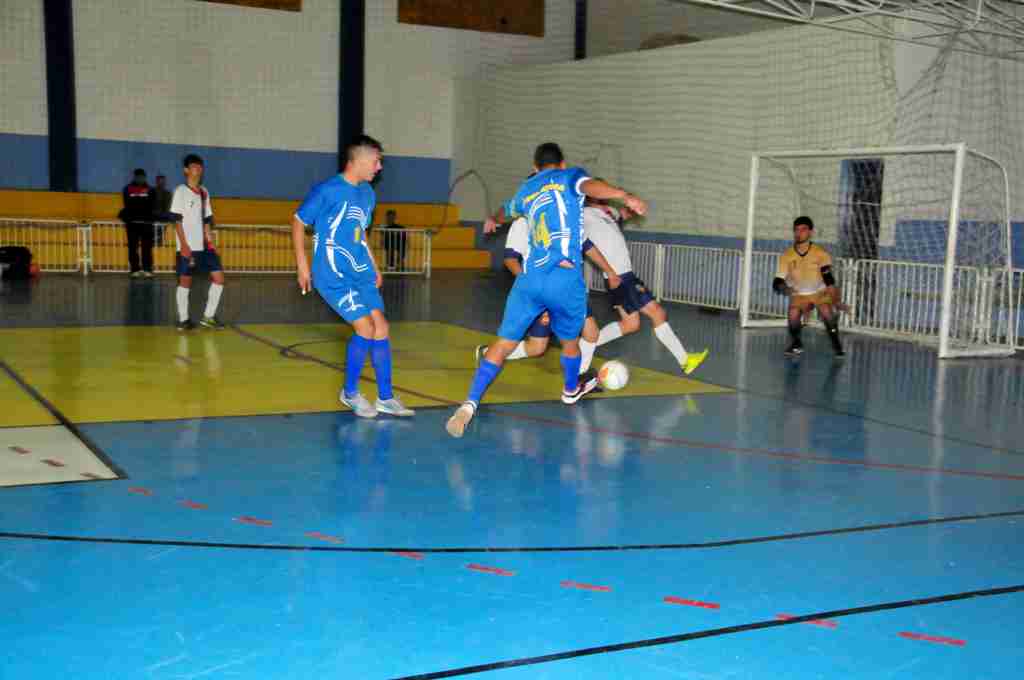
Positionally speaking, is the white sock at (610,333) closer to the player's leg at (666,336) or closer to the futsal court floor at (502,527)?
the player's leg at (666,336)

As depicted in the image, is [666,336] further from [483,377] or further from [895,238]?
[895,238]

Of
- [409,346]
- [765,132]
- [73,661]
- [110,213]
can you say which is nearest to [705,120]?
[765,132]

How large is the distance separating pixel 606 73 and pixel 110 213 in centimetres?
1132

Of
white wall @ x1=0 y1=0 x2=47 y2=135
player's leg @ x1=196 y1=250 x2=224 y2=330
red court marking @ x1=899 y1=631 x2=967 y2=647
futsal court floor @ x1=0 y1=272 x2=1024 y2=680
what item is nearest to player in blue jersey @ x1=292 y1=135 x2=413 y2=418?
futsal court floor @ x1=0 y1=272 x2=1024 y2=680

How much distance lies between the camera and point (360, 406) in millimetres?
8078

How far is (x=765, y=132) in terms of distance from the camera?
725 inches

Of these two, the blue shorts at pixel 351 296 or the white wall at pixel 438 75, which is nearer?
the blue shorts at pixel 351 296

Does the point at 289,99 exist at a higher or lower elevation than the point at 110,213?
higher

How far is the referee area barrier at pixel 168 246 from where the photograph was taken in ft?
70.4

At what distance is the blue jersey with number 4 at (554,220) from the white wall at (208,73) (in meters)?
18.5

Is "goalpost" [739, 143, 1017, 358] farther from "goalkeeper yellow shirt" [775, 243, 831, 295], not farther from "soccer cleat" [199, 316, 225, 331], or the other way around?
"soccer cleat" [199, 316, 225, 331]

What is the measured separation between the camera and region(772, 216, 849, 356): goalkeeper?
1262 cm

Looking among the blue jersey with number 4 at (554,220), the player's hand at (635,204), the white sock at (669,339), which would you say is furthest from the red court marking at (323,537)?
the white sock at (669,339)

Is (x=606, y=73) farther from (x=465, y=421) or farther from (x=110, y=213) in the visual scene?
(x=465, y=421)
